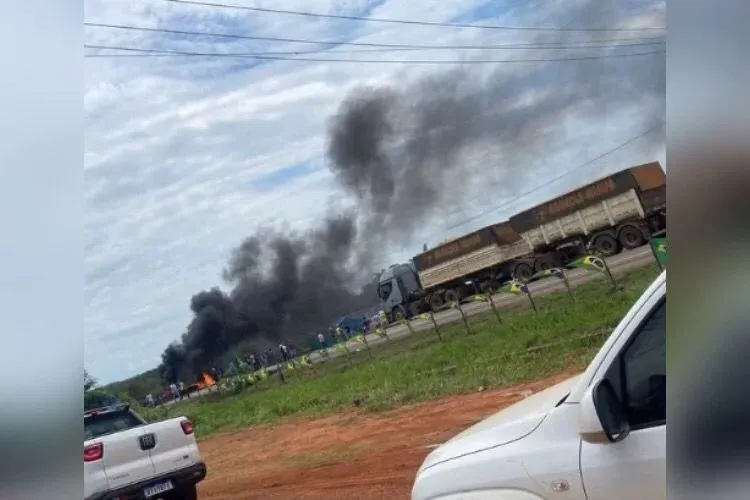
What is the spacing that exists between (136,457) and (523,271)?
1.65m

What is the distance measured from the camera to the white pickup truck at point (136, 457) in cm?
378

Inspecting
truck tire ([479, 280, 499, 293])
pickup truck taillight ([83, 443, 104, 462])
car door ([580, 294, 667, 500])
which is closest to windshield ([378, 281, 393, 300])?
truck tire ([479, 280, 499, 293])

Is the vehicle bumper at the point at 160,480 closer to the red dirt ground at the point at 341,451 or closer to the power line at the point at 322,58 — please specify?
the red dirt ground at the point at 341,451

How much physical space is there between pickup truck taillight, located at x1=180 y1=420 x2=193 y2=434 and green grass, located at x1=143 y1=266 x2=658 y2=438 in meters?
0.03

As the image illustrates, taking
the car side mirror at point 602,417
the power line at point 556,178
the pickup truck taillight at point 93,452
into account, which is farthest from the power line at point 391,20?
the pickup truck taillight at point 93,452

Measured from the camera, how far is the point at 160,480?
380 centimetres

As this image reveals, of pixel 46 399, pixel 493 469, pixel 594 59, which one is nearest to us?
pixel 493 469

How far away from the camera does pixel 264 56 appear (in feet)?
12.1

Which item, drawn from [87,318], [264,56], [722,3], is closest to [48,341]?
[87,318]

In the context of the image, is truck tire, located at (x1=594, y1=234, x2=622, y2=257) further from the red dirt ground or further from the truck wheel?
the red dirt ground

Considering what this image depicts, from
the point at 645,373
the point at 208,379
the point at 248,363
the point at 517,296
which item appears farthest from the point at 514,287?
the point at 208,379

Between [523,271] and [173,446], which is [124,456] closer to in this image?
[173,446]

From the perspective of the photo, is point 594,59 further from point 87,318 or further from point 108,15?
point 87,318

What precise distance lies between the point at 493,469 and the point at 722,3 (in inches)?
65.5
